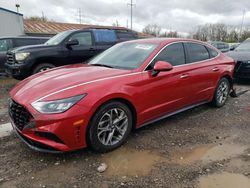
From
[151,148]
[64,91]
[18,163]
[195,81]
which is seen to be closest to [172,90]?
[195,81]

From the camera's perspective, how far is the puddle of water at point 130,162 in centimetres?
314

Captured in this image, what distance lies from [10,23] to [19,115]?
18.0 meters

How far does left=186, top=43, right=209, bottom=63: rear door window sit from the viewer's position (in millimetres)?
4914

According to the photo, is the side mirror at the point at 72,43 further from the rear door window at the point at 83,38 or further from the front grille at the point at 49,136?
the front grille at the point at 49,136

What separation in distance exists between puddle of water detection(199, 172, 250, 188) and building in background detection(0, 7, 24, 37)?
18811 mm

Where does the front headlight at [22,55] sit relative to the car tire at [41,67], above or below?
above

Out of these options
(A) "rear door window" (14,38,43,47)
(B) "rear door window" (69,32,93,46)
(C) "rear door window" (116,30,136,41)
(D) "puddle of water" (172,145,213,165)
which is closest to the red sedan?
(D) "puddle of water" (172,145,213,165)

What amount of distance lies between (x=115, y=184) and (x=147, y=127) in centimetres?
176

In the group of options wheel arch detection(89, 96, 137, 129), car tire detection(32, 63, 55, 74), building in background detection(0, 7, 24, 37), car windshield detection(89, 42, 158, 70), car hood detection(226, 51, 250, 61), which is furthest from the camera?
building in background detection(0, 7, 24, 37)

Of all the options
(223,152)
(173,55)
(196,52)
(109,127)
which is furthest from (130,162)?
(196,52)

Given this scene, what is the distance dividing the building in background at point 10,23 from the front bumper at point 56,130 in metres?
17.5

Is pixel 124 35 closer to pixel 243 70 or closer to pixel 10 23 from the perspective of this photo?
pixel 243 70

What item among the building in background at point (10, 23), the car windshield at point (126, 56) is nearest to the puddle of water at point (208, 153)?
the car windshield at point (126, 56)

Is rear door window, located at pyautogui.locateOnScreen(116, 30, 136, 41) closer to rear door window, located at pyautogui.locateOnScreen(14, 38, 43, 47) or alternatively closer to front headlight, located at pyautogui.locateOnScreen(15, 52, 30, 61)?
rear door window, located at pyautogui.locateOnScreen(14, 38, 43, 47)
